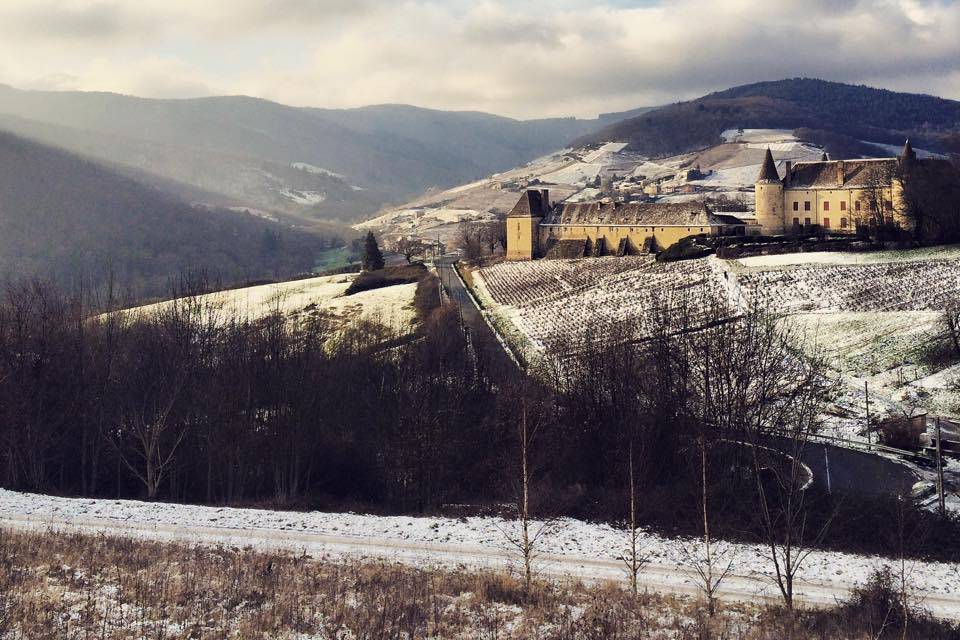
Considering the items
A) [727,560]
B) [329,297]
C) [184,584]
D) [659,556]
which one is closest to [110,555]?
[184,584]

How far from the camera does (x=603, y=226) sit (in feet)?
273

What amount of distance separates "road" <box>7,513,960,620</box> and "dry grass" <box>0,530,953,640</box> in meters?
1.04

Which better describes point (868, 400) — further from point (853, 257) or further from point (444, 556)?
point (444, 556)

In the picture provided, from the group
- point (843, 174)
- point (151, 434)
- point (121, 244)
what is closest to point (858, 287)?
point (843, 174)

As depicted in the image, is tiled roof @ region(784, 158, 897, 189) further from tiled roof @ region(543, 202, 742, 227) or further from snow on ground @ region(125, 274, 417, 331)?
snow on ground @ region(125, 274, 417, 331)

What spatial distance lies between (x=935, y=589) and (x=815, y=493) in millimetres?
7834

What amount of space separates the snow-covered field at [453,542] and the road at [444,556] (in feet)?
0.09

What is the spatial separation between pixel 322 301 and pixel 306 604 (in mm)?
58864

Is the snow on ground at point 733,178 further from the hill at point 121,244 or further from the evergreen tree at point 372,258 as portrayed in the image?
A: the evergreen tree at point 372,258

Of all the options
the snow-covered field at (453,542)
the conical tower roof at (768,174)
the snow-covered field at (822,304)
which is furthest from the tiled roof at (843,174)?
the snow-covered field at (453,542)

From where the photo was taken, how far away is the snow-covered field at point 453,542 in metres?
20.4

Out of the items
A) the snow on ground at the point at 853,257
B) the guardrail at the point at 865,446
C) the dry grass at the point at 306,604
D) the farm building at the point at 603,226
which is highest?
the farm building at the point at 603,226

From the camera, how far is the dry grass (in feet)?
53.4

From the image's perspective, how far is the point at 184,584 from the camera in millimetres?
18156
